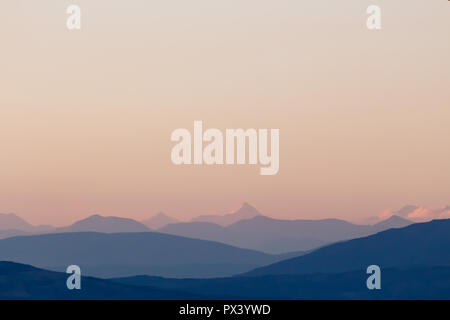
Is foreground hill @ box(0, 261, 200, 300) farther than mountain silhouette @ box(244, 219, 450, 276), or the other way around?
mountain silhouette @ box(244, 219, 450, 276)

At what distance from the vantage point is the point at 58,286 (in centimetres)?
3459

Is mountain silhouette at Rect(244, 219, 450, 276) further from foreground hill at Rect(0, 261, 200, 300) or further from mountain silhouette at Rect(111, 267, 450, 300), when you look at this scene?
foreground hill at Rect(0, 261, 200, 300)

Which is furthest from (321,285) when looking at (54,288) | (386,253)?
(54,288)

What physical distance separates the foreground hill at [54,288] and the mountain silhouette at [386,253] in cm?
520

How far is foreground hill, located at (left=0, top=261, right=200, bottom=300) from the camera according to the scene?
33000 mm

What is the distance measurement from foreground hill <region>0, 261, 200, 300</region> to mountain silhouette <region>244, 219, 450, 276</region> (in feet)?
17.1

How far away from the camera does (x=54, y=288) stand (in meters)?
35.1

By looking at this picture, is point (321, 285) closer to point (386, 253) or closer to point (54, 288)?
point (386, 253)

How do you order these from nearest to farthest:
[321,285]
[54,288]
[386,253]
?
[54,288]
[321,285]
[386,253]

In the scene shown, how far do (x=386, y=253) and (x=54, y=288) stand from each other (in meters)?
17.9

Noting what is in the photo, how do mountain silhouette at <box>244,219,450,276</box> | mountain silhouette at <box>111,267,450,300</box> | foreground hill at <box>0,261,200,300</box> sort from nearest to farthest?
foreground hill at <box>0,261,200,300</box> → mountain silhouette at <box>111,267,450,300</box> → mountain silhouette at <box>244,219,450,276</box>

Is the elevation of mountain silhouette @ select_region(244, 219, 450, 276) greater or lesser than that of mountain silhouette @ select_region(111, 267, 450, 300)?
greater
